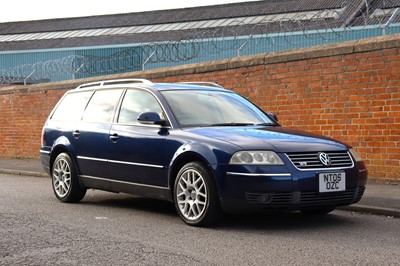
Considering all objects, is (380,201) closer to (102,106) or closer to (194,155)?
(194,155)

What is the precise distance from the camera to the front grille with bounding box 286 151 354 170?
21.1 feet

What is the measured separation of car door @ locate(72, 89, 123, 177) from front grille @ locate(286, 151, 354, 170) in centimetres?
258

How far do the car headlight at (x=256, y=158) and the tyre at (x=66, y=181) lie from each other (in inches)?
121

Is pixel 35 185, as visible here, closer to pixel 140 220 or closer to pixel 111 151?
pixel 111 151

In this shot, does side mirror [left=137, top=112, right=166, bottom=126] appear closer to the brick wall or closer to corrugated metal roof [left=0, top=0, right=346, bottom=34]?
the brick wall

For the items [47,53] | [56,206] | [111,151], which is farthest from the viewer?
[47,53]

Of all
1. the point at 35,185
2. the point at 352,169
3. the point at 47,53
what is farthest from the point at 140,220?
the point at 47,53

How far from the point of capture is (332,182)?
6539 millimetres

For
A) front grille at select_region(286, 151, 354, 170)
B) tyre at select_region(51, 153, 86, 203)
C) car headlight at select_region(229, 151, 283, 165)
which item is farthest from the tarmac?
tyre at select_region(51, 153, 86, 203)

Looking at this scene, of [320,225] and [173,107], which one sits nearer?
[320,225]

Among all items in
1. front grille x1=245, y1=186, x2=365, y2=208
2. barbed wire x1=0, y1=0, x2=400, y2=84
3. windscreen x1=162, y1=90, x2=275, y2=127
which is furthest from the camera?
barbed wire x1=0, y1=0, x2=400, y2=84

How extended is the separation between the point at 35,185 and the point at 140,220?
4.89 m

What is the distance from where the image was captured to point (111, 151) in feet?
26.2

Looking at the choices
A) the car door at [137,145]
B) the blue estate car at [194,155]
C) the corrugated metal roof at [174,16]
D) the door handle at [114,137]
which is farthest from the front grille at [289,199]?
the corrugated metal roof at [174,16]
